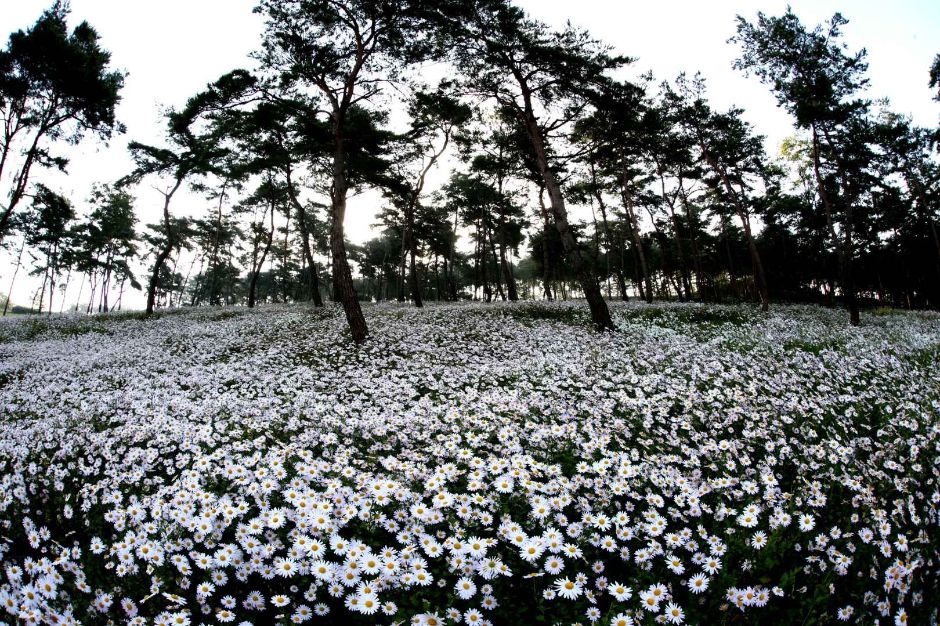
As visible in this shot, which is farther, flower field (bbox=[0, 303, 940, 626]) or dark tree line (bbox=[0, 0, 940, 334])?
dark tree line (bbox=[0, 0, 940, 334])

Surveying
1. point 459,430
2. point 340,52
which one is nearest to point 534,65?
point 340,52

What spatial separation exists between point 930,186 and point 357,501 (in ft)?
154

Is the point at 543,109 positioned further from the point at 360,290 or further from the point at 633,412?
the point at 360,290

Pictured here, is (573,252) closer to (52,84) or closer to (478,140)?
(478,140)

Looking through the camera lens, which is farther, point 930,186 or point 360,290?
point 360,290

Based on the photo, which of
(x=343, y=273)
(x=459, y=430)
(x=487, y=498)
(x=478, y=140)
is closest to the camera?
(x=487, y=498)

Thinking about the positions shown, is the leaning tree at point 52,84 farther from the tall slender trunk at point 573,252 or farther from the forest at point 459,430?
the tall slender trunk at point 573,252

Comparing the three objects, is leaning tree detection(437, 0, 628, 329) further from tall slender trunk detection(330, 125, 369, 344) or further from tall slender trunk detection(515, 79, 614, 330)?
tall slender trunk detection(330, 125, 369, 344)

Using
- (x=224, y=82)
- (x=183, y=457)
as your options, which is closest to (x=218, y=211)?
(x=224, y=82)

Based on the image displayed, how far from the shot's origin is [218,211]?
35031 mm

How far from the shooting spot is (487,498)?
10.9 ft

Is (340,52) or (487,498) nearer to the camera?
(487,498)

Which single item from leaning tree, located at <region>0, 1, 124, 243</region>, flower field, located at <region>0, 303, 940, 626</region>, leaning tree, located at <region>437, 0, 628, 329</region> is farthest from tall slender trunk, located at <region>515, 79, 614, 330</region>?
leaning tree, located at <region>0, 1, 124, 243</region>

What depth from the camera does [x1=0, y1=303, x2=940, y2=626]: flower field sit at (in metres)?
2.58
